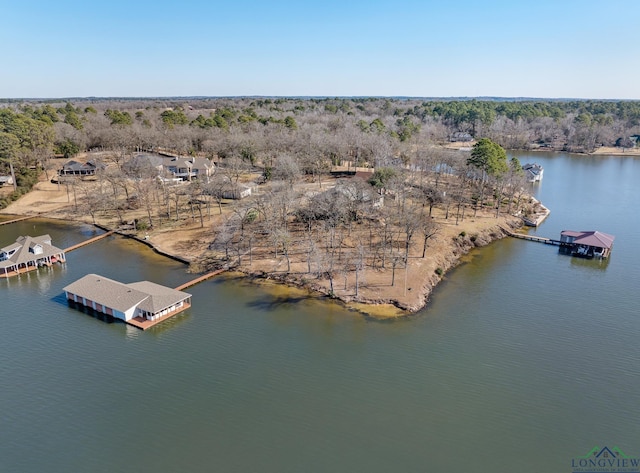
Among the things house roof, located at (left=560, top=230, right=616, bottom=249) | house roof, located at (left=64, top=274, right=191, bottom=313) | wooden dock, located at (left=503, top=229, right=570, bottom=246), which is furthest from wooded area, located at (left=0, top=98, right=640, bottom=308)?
house roof, located at (left=560, top=230, right=616, bottom=249)

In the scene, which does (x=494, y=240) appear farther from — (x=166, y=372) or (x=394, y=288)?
(x=166, y=372)

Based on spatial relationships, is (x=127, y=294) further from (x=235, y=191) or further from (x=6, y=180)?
(x=6, y=180)

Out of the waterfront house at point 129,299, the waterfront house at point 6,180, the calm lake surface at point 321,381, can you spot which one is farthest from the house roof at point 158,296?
the waterfront house at point 6,180

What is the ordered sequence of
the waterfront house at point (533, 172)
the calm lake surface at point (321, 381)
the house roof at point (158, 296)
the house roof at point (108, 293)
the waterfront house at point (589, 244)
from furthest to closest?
1. the waterfront house at point (533, 172)
2. the waterfront house at point (589, 244)
3. the house roof at point (108, 293)
4. the house roof at point (158, 296)
5. the calm lake surface at point (321, 381)

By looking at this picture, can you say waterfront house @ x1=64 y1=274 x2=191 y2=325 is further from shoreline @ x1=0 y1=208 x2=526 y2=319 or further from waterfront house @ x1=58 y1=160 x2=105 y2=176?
waterfront house @ x1=58 y1=160 x2=105 y2=176

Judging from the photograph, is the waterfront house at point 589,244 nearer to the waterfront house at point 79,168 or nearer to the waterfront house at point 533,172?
the waterfront house at point 533,172

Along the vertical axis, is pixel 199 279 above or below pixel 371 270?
below

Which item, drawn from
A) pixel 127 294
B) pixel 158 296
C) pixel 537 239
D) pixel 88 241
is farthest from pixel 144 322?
pixel 537 239

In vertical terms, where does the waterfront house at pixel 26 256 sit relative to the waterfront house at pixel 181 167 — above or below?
below
